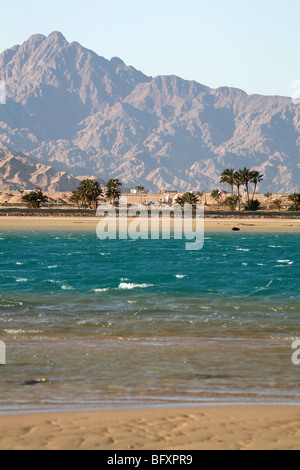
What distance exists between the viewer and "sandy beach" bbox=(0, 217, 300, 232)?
12657 centimetres

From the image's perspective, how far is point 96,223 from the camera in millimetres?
138500

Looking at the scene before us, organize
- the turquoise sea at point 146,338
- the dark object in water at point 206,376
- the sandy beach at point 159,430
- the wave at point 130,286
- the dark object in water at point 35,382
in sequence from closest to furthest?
the sandy beach at point 159,430
the turquoise sea at point 146,338
the dark object in water at point 35,382
the dark object in water at point 206,376
the wave at point 130,286

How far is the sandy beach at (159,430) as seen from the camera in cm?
917

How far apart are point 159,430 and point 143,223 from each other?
129 m

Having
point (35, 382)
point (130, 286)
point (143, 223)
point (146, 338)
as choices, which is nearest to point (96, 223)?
point (143, 223)

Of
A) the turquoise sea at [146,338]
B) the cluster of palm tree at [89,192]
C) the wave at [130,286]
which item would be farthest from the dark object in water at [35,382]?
the cluster of palm tree at [89,192]

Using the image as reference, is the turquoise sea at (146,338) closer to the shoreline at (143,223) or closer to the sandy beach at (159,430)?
the sandy beach at (159,430)

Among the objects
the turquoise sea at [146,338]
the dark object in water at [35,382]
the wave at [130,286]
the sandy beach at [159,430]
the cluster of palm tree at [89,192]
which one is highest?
the cluster of palm tree at [89,192]

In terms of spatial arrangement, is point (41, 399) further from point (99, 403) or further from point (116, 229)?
point (116, 229)

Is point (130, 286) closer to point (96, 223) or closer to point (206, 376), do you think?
point (206, 376)

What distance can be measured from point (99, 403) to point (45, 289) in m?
→ 23.4

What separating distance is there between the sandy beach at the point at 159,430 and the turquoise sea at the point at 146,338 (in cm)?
90

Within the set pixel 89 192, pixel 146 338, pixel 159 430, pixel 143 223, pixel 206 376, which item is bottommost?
pixel 146 338

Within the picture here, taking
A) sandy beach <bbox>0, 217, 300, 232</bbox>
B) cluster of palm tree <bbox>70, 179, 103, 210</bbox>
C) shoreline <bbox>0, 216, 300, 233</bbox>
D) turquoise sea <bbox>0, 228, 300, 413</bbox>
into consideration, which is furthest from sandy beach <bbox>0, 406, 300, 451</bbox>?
cluster of palm tree <bbox>70, 179, 103, 210</bbox>
